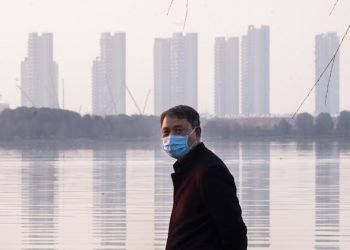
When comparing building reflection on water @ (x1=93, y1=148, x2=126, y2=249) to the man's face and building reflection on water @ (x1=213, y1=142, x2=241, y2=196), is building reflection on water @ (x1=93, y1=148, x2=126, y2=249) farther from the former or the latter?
the man's face

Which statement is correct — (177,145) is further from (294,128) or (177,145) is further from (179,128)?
(294,128)

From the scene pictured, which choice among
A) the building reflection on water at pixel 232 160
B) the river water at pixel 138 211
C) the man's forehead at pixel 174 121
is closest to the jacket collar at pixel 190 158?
the man's forehead at pixel 174 121

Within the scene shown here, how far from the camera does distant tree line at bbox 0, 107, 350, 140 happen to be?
110m

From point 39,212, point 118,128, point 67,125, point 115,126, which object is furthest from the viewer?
point 115,126

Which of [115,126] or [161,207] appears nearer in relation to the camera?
[161,207]

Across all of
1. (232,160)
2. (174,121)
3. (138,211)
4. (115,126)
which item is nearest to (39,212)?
(138,211)

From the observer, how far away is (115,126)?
115625 mm

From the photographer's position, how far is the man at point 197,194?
5.34 m

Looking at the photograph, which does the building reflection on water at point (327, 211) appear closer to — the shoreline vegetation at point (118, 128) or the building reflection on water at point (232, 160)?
the building reflection on water at point (232, 160)

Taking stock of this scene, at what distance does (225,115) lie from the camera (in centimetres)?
13088

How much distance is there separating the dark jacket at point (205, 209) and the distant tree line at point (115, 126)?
102 meters

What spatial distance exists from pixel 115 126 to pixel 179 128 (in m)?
110

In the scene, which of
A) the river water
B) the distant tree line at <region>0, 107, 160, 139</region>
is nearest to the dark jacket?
the river water

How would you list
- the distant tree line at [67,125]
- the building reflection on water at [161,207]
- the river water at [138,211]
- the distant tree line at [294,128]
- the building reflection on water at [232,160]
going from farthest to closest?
the distant tree line at [294,128] → the distant tree line at [67,125] → the building reflection on water at [232,160] → the building reflection on water at [161,207] → the river water at [138,211]
